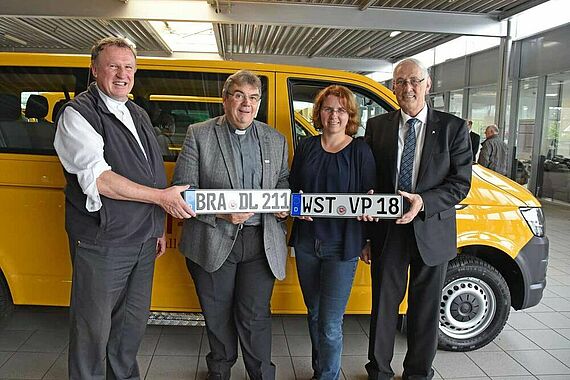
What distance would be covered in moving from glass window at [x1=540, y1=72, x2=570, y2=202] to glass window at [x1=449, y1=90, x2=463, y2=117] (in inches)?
154

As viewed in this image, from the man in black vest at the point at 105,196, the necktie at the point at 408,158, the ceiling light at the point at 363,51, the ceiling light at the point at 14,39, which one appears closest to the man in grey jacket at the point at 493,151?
the ceiling light at the point at 363,51

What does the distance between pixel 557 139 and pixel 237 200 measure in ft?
37.7

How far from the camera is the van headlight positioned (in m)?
3.28

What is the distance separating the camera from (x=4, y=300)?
10.1ft

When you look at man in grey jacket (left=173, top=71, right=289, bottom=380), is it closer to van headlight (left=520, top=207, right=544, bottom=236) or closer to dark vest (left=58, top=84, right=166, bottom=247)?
dark vest (left=58, top=84, right=166, bottom=247)

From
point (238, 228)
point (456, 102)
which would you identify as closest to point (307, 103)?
point (238, 228)

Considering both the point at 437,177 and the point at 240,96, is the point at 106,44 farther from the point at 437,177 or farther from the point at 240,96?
the point at 437,177

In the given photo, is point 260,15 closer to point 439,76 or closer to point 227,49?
point 227,49

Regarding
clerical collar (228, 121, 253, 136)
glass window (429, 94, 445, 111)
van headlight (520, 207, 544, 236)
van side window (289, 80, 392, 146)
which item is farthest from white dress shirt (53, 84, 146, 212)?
glass window (429, 94, 445, 111)

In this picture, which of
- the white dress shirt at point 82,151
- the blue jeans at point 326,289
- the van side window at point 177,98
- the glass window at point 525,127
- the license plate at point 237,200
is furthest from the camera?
the glass window at point 525,127

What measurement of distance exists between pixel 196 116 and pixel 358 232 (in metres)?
1.28

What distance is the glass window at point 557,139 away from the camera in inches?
441

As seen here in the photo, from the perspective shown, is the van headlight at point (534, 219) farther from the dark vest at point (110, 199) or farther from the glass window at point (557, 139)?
the glass window at point (557, 139)

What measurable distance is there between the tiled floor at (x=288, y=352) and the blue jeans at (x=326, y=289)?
45cm
